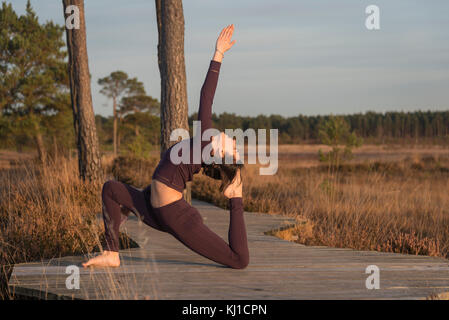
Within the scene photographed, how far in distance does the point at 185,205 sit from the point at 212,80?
1055 millimetres

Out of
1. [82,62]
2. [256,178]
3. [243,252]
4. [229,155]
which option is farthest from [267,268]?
[256,178]

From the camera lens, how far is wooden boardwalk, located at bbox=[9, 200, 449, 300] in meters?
3.44

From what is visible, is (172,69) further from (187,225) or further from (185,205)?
(187,225)

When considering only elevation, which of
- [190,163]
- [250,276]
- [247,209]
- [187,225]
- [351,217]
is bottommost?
[351,217]

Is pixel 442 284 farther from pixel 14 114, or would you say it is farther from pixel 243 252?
pixel 14 114

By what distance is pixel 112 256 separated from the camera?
13.2 feet

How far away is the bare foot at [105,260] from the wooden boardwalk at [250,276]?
0.05 metres

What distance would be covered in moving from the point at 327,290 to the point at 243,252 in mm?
808

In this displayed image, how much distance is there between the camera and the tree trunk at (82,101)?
8.98 m

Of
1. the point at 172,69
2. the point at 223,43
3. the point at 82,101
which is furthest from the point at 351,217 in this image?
the point at 82,101

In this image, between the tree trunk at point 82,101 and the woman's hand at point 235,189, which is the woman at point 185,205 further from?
the tree trunk at point 82,101

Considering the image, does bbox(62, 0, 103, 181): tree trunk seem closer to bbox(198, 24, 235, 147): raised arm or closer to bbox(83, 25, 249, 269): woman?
bbox(83, 25, 249, 269): woman

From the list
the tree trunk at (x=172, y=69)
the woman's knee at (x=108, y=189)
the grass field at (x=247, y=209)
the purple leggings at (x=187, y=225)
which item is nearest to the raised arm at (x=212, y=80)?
the purple leggings at (x=187, y=225)

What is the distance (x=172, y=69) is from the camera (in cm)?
671
